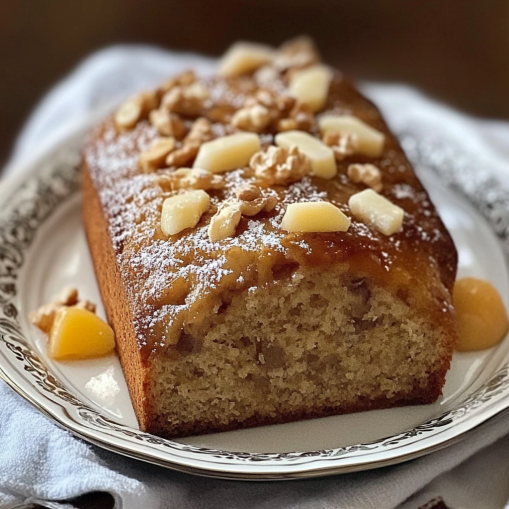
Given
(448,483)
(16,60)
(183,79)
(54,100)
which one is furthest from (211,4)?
(448,483)

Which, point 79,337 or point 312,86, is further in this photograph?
point 312,86

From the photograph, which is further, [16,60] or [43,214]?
[16,60]

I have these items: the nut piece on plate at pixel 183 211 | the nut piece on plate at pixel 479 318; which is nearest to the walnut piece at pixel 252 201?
the nut piece on plate at pixel 183 211

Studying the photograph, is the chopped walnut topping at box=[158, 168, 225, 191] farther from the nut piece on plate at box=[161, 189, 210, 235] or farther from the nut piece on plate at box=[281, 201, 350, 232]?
the nut piece on plate at box=[281, 201, 350, 232]

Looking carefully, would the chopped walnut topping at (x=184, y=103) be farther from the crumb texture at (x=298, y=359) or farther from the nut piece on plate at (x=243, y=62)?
the crumb texture at (x=298, y=359)

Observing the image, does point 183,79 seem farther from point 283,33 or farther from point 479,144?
point 283,33

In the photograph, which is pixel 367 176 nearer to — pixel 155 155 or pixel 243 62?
pixel 155 155

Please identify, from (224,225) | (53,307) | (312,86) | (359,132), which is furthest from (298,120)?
(53,307)
